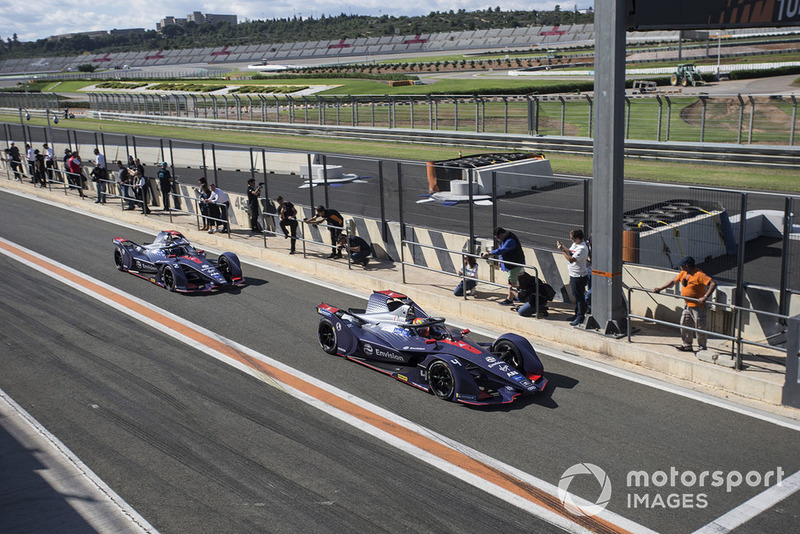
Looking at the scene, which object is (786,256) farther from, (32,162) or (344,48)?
(344,48)

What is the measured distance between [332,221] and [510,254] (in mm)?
5725

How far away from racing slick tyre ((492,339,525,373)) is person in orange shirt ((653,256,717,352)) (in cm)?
262

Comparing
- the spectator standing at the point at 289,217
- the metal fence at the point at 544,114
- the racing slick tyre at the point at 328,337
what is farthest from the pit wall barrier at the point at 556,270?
the metal fence at the point at 544,114

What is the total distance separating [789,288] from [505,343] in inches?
173

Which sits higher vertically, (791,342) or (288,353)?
(791,342)

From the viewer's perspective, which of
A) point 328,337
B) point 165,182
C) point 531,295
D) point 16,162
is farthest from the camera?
point 16,162

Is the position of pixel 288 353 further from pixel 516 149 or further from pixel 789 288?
pixel 516 149

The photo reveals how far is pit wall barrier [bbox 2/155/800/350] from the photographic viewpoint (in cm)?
1138

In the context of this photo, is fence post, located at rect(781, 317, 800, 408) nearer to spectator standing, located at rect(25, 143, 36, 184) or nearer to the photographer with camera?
the photographer with camera

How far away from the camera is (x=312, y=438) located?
943cm

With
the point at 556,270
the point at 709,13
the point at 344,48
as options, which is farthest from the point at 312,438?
the point at 344,48

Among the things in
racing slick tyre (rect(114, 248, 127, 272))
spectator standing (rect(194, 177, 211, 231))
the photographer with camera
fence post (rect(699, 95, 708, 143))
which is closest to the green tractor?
fence post (rect(699, 95, 708, 143))

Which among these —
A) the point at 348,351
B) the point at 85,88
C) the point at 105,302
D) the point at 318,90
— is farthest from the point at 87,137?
the point at 85,88

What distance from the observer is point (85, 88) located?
9062cm
